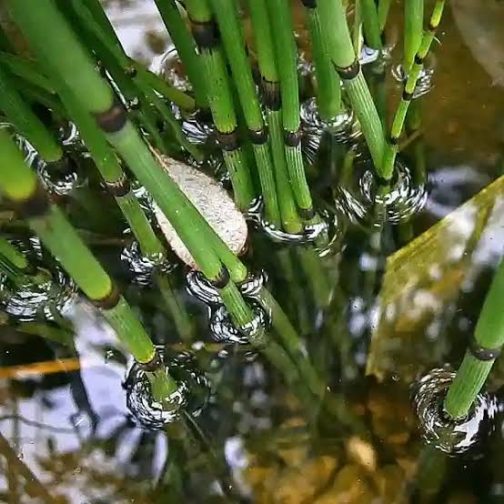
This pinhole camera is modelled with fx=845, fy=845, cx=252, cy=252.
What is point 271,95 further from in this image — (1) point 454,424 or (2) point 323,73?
(1) point 454,424

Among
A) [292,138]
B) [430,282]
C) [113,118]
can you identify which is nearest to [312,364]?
[430,282]

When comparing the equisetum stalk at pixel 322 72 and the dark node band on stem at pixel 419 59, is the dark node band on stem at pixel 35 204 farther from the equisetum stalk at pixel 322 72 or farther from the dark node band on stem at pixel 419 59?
the dark node band on stem at pixel 419 59

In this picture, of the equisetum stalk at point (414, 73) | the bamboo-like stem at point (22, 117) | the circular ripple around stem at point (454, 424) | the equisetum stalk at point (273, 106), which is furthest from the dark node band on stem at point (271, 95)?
the circular ripple around stem at point (454, 424)

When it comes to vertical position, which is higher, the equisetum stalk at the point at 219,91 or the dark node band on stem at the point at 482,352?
the equisetum stalk at the point at 219,91

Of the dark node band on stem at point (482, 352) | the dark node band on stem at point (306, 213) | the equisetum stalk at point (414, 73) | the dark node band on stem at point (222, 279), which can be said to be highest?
the equisetum stalk at point (414, 73)

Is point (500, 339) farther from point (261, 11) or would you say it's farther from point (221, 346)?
point (221, 346)

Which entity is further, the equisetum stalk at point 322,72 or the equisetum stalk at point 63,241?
the equisetum stalk at point 322,72

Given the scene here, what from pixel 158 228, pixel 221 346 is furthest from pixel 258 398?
pixel 158 228
